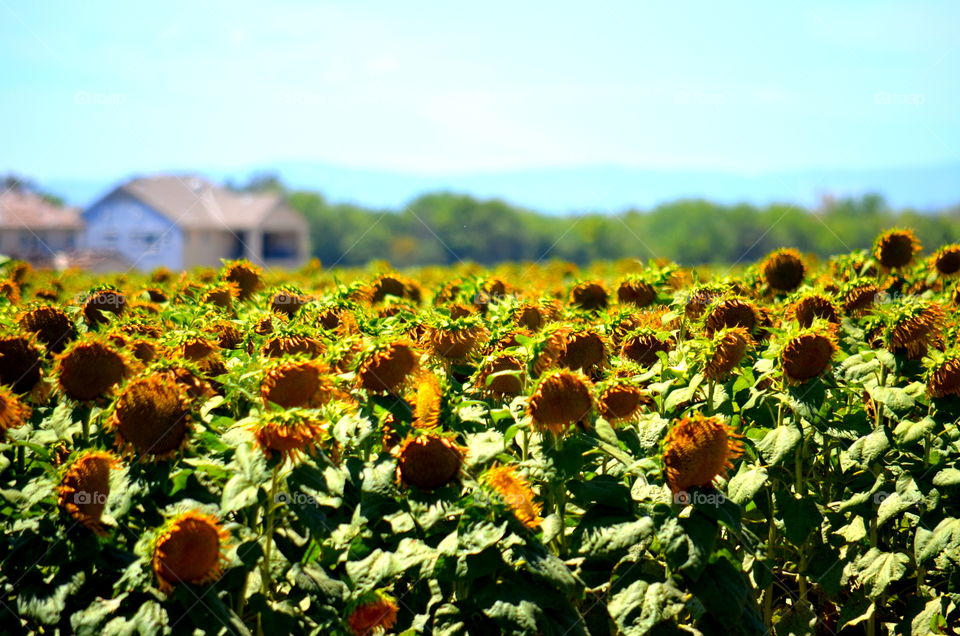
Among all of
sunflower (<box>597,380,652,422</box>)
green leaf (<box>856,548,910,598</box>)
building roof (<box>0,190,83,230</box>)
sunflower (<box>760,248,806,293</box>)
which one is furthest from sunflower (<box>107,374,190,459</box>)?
building roof (<box>0,190,83,230</box>)

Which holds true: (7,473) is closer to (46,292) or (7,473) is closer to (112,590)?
(112,590)

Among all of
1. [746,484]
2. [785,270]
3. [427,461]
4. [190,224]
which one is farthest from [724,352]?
[190,224]

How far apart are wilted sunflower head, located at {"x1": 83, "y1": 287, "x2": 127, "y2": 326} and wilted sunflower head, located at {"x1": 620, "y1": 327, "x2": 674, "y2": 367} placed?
7.50 ft

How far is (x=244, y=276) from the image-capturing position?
5246mm

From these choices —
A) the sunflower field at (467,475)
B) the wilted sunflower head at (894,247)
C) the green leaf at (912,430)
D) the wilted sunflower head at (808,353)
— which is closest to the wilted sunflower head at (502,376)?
the sunflower field at (467,475)

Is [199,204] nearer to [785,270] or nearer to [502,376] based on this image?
[785,270]

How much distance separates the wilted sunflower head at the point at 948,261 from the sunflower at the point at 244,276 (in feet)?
12.9

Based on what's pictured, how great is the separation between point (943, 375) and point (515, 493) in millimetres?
1819

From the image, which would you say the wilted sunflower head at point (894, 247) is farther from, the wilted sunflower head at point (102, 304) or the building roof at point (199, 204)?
the building roof at point (199, 204)

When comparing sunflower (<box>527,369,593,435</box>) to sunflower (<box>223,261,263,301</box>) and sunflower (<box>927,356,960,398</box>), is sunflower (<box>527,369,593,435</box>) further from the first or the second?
sunflower (<box>223,261,263,301</box>)

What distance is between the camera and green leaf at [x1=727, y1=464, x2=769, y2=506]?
342cm

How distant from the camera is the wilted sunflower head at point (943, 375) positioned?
370 cm

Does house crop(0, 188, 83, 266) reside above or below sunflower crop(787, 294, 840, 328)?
below

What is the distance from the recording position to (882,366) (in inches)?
155
